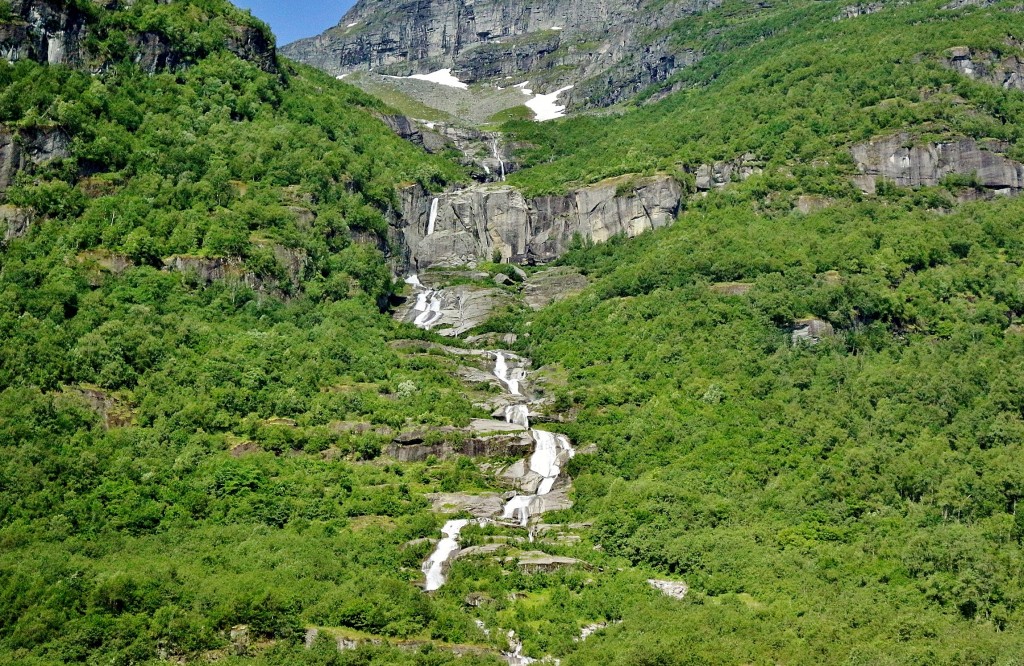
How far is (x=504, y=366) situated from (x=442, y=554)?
32267 millimetres

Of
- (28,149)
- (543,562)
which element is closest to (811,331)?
(543,562)

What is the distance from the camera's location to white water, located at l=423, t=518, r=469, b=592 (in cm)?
6469

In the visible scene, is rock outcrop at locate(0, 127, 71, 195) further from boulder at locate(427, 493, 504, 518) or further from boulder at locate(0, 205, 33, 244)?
boulder at locate(427, 493, 504, 518)

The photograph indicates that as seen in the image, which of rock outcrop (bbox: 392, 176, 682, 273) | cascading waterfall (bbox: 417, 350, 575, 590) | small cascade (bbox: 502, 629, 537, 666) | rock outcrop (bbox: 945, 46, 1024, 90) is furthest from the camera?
rock outcrop (bbox: 945, 46, 1024, 90)

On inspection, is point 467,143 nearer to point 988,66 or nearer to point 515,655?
point 988,66

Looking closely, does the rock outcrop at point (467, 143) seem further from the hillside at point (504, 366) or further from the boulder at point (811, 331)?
the boulder at point (811, 331)

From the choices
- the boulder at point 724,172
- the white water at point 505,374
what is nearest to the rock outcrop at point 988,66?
the boulder at point 724,172

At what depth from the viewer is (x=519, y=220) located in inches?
5138

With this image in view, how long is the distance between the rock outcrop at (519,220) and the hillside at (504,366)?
18.6 inches

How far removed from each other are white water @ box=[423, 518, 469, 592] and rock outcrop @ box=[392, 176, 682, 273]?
5327cm

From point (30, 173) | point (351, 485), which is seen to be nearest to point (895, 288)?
point (351, 485)

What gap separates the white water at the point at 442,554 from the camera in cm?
6469

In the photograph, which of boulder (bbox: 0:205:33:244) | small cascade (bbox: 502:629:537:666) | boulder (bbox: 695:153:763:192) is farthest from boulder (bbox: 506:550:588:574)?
boulder (bbox: 695:153:763:192)

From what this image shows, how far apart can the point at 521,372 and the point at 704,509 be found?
1157 inches
